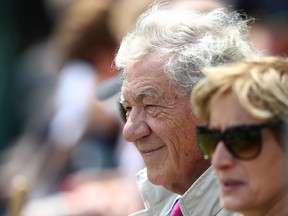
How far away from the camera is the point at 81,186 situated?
7156 mm

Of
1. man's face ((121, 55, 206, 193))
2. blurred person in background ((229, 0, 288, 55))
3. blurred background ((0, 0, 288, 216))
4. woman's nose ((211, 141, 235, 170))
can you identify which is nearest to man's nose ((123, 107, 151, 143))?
man's face ((121, 55, 206, 193))

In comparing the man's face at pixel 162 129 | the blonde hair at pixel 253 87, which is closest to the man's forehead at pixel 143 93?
the man's face at pixel 162 129

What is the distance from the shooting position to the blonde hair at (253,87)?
3439 mm

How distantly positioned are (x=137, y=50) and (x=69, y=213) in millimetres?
2782

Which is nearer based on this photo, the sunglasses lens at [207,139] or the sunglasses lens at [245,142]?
the sunglasses lens at [245,142]

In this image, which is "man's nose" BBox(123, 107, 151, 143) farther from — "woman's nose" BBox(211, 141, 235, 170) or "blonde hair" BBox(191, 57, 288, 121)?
"woman's nose" BBox(211, 141, 235, 170)

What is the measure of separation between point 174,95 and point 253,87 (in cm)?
97

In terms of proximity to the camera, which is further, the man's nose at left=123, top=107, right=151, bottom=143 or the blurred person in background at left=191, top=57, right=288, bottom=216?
the man's nose at left=123, top=107, right=151, bottom=143

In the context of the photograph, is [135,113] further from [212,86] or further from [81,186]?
[81,186]

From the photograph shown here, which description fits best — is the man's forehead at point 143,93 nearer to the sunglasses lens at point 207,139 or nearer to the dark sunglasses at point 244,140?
the sunglasses lens at point 207,139

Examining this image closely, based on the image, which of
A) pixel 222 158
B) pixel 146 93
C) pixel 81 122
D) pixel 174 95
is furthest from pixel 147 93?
pixel 81 122

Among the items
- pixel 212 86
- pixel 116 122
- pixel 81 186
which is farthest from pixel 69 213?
pixel 212 86

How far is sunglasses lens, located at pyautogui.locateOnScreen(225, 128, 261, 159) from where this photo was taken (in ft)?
11.3

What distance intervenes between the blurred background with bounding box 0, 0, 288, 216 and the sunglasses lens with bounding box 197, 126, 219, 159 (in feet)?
7.30
